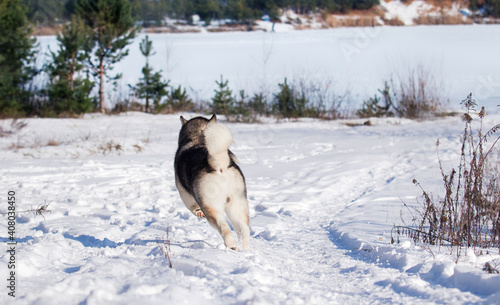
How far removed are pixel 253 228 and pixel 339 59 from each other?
919 inches

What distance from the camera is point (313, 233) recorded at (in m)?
5.34

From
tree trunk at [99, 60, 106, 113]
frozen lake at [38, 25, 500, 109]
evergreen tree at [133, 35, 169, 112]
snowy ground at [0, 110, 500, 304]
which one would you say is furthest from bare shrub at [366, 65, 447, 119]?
tree trunk at [99, 60, 106, 113]

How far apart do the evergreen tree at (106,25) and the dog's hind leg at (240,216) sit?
17.1 metres

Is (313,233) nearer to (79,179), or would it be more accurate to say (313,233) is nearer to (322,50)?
(79,179)

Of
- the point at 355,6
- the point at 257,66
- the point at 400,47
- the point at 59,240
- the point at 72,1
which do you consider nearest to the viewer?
the point at 59,240

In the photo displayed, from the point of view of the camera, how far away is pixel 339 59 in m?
27.2

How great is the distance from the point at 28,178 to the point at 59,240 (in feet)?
14.4

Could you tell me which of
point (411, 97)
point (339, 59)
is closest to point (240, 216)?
point (411, 97)

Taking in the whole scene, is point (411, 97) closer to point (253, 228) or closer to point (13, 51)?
point (253, 228)

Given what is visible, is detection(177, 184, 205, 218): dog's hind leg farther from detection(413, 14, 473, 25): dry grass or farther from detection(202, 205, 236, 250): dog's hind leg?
detection(413, 14, 473, 25): dry grass

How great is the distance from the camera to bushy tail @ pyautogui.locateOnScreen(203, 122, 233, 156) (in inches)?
149

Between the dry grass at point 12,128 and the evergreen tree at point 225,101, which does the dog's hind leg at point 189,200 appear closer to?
the dry grass at point 12,128

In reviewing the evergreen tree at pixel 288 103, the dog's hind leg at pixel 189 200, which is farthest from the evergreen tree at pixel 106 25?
the dog's hind leg at pixel 189 200

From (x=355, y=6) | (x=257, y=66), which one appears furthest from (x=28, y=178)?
(x=257, y=66)
